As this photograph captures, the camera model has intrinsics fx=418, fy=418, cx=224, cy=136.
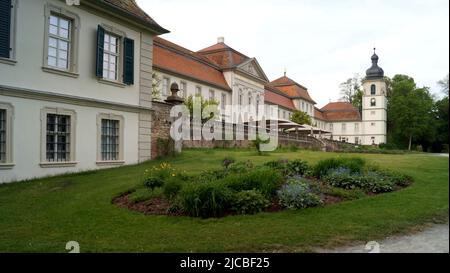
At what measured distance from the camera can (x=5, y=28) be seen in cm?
1224

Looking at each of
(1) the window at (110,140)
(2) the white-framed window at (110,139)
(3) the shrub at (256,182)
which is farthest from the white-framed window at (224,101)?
(3) the shrub at (256,182)

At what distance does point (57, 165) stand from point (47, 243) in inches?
330

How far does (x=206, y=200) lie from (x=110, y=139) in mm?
9517

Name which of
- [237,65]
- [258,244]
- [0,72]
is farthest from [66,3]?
[237,65]

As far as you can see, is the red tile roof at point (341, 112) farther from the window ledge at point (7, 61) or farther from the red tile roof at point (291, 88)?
the window ledge at point (7, 61)

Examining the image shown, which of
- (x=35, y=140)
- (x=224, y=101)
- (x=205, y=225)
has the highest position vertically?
(x=224, y=101)

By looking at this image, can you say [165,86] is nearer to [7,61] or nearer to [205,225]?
[7,61]

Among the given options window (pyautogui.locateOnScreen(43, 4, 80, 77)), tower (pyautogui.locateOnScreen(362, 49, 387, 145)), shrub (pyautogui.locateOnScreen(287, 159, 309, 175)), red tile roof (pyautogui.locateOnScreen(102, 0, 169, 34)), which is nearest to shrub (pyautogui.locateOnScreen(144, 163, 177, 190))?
shrub (pyautogui.locateOnScreen(287, 159, 309, 175))

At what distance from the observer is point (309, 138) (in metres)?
37.9

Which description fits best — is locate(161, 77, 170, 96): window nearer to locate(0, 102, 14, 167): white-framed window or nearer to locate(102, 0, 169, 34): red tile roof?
locate(102, 0, 169, 34): red tile roof

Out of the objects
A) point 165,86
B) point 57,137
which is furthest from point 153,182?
point 165,86

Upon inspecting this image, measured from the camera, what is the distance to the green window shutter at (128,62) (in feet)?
53.1
